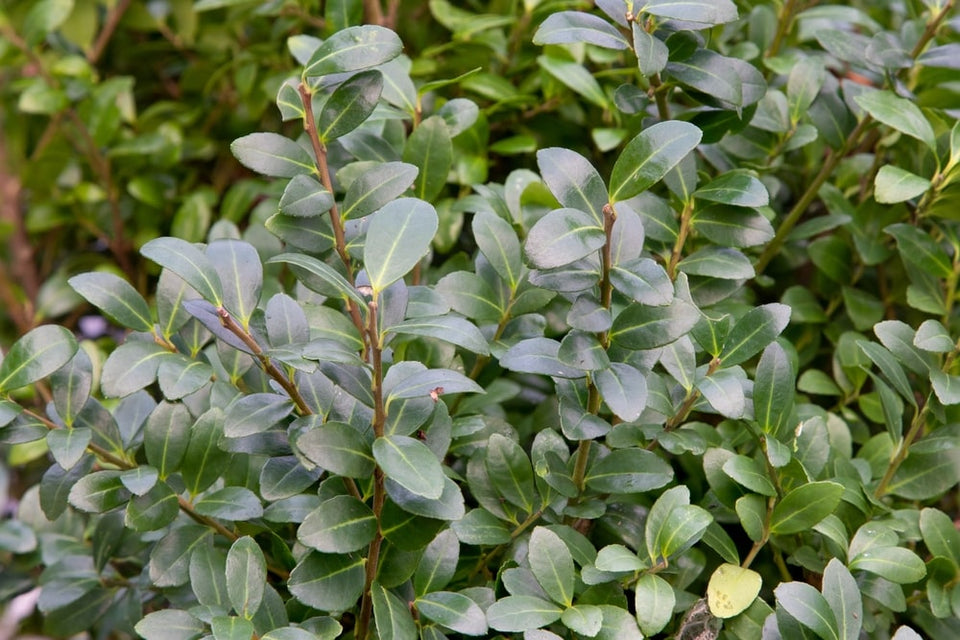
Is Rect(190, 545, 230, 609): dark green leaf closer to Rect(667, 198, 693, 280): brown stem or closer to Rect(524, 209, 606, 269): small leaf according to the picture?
Rect(524, 209, 606, 269): small leaf

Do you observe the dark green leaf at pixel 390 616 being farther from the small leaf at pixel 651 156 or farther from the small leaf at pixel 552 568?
the small leaf at pixel 651 156

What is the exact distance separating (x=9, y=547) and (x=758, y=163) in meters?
0.95

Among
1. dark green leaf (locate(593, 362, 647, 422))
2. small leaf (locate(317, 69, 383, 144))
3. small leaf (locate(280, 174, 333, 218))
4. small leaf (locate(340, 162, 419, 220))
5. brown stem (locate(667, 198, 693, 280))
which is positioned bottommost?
brown stem (locate(667, 198, 693, 280))

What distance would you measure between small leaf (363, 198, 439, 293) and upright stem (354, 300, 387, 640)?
0.02 m

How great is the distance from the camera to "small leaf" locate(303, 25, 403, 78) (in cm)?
75

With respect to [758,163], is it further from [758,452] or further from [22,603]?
[22,603]

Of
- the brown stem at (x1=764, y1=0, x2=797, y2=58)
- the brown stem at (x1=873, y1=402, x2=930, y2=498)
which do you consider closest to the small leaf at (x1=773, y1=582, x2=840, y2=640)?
the brown stem at (x1=873, y1=402, x2=930, y2=498)

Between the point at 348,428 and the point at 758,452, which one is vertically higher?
the point at 348,428

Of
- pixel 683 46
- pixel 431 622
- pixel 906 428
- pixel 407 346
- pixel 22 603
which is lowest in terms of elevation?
pixel 22 603

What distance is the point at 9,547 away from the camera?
1078 mm

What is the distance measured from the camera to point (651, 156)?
2.41 feet

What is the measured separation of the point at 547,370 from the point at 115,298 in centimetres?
37

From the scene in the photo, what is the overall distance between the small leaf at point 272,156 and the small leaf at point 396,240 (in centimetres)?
14

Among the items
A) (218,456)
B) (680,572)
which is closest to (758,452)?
(680,572)
